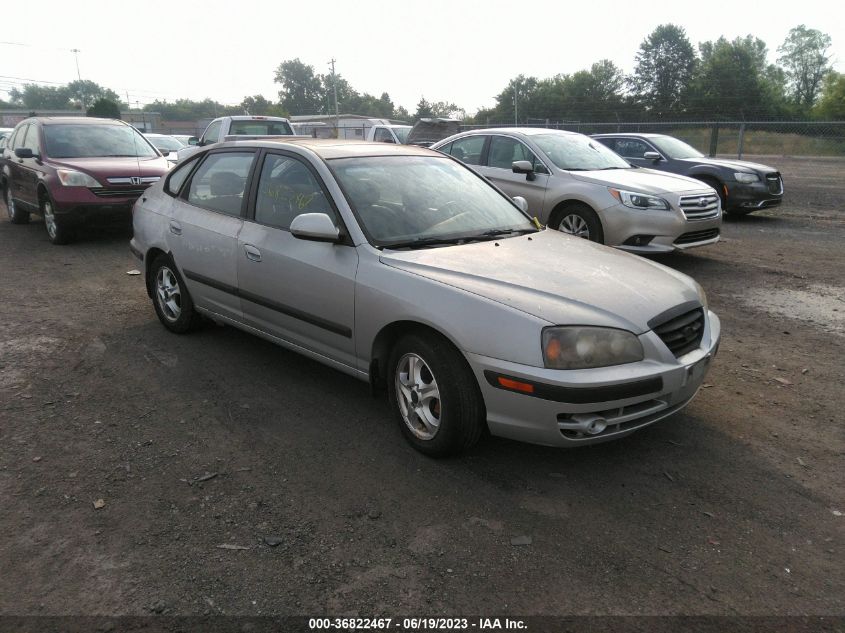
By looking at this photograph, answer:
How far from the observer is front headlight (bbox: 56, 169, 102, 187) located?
9.21 meters

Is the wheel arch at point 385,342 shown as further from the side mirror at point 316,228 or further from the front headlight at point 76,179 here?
the front headlight at point 76,179

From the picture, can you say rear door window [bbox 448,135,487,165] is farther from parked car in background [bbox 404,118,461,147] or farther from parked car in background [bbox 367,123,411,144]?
parked car in background [bbox 367,123,411,144]

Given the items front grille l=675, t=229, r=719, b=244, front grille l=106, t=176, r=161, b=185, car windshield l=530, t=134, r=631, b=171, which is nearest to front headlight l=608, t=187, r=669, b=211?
front grille l=675, t=229, r=719, b=244

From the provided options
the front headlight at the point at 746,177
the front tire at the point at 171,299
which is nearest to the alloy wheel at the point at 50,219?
the front tire at the point at 171,299

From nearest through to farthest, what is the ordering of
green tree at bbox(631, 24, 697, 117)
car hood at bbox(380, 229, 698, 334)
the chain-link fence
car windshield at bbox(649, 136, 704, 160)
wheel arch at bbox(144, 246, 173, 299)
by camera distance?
car hood at bbox(380, 229, 698, 334) < wheel arch at bbox(144, 246, 173, 299) < car windshield at bbox(649, 136, 704, 160) < the chain-link fence < green tree at bbox(631, 24, 697, 117)

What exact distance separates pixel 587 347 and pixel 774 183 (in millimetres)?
10893

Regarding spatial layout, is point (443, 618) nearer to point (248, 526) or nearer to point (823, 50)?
point (248, 526)

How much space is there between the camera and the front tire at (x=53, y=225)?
9.52m

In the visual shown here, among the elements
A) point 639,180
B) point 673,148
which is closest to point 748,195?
point 673,148

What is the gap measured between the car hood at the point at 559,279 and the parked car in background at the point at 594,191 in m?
3.62

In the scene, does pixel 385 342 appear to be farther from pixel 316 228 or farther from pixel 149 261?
pixel 149 261

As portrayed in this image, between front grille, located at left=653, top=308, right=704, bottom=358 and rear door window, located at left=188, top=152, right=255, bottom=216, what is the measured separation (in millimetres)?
2977

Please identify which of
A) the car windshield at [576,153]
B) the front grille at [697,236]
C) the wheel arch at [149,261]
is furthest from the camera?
the car windshield at [576,153]

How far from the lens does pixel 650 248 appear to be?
7684 mm
